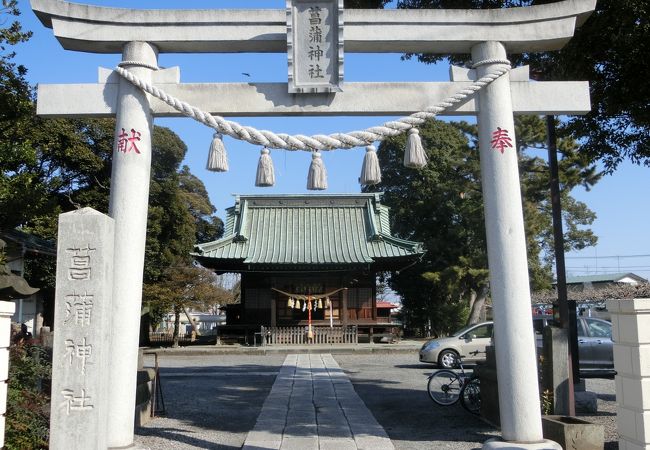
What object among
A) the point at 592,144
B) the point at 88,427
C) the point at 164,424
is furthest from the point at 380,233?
the point at 88,427

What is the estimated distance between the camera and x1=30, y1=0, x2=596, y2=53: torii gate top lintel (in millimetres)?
6133

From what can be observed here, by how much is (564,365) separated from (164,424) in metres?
5.64

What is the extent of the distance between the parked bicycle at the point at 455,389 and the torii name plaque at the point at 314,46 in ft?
17.3

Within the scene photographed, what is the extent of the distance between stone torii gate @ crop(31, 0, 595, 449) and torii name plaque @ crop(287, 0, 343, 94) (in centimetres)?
13

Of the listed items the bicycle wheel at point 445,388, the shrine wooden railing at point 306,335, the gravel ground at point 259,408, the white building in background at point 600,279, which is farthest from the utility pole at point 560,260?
the white building in background at point 600,279

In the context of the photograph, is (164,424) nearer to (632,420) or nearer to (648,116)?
(632,420)

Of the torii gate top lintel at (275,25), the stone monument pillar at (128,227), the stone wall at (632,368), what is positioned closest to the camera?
the stone wall at (632,368)

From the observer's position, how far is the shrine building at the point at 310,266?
24.8m

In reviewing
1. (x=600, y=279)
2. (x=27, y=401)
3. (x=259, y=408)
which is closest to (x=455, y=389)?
(x=259, y=408)

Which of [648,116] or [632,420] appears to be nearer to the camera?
[632,420]

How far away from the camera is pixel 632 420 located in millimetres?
4734

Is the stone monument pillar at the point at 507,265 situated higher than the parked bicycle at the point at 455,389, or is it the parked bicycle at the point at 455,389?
the stone monument pillar at the point at 507,265

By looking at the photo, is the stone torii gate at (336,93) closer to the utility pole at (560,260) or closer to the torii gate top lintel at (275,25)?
the torii gate top lintel at (275,25)

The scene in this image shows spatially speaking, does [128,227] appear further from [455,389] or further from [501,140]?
[455,389]
